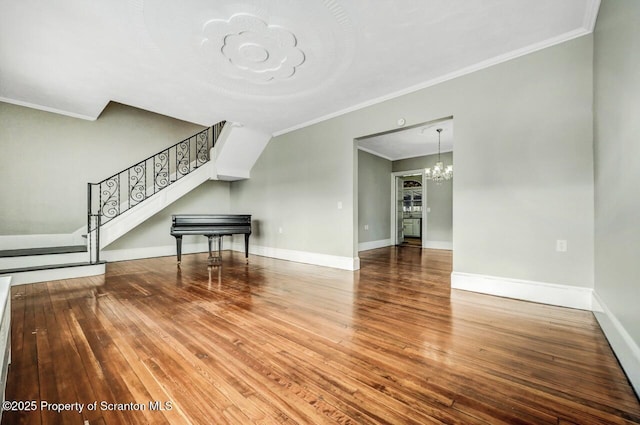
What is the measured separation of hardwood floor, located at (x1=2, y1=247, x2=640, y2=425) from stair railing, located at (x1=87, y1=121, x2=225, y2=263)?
8.26 ft

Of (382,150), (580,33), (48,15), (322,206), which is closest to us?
(48,15)

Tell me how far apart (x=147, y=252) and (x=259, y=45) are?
5153mm

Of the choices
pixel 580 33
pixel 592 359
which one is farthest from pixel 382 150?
pixel 592 359

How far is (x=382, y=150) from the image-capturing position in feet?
23.7

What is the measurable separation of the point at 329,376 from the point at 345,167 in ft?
11.8

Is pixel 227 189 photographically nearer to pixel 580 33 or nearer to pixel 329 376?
pixel 329 376

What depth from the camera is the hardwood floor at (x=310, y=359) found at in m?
1.29

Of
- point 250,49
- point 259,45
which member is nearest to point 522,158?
point 259,45

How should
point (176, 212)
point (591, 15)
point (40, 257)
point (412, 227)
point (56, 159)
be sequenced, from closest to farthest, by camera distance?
point (591, 15), point (40, 257), point (56, 159), point (176, 212), point (412, 227)

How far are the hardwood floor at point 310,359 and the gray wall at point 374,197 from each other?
4.01 metres

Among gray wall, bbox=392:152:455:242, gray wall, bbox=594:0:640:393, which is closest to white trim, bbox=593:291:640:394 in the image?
gray wall, bbox=594:0:640:393

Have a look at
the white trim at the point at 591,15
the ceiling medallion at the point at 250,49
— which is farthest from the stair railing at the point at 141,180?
the white trim at the point at 591,15

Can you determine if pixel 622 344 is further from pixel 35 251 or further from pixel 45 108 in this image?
pixel 45 108

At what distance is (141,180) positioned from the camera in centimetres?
582
